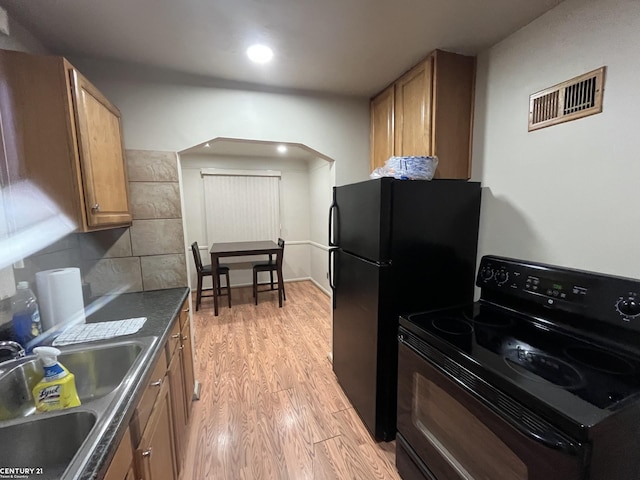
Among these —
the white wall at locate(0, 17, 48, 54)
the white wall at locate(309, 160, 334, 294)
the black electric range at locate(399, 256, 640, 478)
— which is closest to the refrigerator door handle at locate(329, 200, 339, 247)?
the black electric range at locate(399, 256, 640, 478)

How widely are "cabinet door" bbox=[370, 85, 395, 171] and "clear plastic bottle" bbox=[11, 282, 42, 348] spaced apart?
7.30ft

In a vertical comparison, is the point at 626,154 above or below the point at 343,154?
below

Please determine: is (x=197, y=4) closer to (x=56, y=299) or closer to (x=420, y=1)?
(x=420, y=1)

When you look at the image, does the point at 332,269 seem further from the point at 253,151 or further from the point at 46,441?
the point at 253,151

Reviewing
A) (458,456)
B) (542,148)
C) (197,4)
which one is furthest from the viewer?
(542,148)

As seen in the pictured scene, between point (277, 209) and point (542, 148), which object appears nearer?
point (542, 148)

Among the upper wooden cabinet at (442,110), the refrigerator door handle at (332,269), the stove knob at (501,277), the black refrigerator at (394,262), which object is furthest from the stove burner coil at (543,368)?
the refrigerator door handle at (332,269)

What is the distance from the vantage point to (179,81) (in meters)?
1.88

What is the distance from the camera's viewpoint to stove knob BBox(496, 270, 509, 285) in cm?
143

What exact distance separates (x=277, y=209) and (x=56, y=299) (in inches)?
149

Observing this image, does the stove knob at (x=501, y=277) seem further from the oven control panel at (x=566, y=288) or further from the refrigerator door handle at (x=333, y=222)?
the refrigerator door handle at (x=333, y=222)

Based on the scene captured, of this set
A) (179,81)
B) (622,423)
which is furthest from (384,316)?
(179,81)

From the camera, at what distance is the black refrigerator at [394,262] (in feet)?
4.95

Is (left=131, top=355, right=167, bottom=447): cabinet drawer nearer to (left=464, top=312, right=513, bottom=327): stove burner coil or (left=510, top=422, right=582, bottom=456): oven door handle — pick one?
(left=510, top=422, right=582, bottom=456): oven door handle
